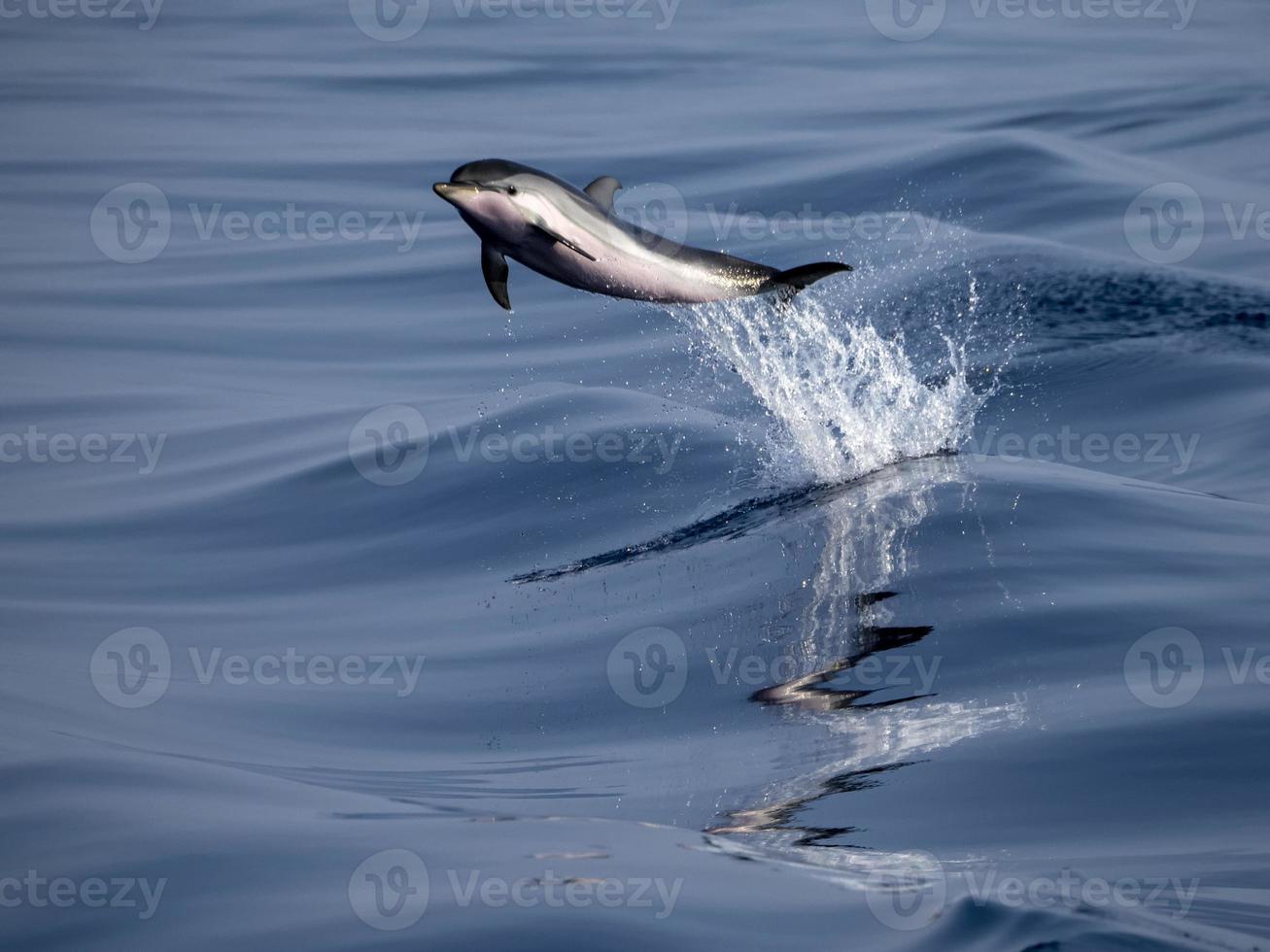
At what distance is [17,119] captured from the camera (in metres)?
34.8

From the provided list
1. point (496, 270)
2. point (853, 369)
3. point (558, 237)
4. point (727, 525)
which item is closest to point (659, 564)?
point (727, 525)

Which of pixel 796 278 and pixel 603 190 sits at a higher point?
pixel 603 190

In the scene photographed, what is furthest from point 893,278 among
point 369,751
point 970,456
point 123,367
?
point 369,751

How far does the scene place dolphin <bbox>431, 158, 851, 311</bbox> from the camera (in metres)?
7.88

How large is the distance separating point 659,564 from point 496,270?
2778 millimetres

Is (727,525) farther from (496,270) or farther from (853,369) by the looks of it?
(853,369)

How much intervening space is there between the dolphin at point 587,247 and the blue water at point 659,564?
199 centimetres

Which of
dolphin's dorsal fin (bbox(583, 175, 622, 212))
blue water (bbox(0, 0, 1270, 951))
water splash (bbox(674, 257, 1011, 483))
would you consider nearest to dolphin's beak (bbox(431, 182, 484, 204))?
dolphin's dorsal fin (bbox(583, 175, 622, 212))

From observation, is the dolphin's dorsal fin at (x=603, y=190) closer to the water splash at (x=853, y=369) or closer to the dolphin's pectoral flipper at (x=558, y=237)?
the dolphin's pectoral flipper at (x=558, y=237)

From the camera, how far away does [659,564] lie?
1060cm

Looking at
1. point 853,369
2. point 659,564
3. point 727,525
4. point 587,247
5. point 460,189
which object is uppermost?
point 460,189

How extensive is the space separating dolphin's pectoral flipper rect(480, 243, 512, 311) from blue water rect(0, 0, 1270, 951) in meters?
2.09

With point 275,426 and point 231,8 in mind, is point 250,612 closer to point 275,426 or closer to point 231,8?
point 275,426

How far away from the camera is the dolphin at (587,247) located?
310 inches
